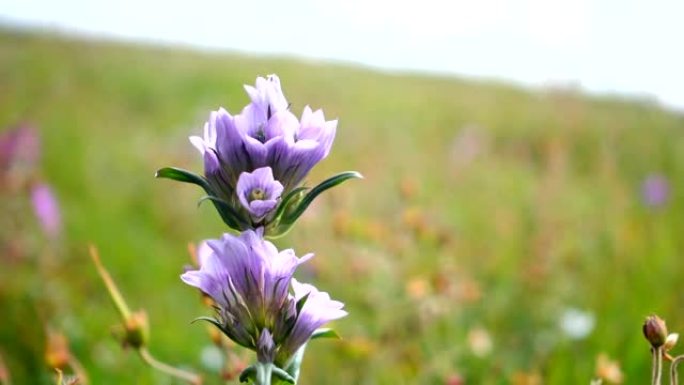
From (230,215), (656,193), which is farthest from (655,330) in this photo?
(656,193)

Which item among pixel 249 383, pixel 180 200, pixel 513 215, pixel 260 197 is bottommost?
pixel 180 200

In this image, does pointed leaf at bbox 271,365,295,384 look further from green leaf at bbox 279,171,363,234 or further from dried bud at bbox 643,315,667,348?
dried bud at bbox 643,315,667,348

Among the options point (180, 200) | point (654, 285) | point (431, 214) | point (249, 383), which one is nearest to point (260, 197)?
point (249, 383)

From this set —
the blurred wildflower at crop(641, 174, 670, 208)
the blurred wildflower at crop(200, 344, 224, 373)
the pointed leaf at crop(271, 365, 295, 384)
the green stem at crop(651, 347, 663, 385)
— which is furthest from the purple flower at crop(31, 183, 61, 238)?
the blurred wildflower at crop(641, 174, 670, 208)

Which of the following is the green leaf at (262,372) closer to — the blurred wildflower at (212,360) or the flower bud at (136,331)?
the flower bud at (136,331)

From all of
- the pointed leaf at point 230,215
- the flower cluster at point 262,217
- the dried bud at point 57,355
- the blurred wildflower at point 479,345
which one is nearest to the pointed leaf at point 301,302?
the flower cluster at point 262,217

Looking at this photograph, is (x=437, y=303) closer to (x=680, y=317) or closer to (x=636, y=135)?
(x=680, y=317)
